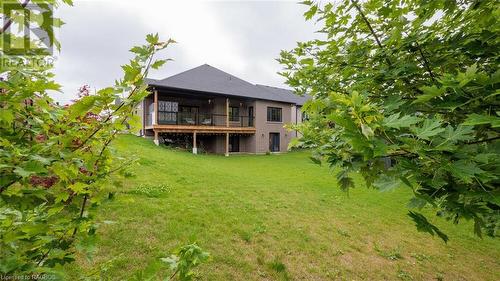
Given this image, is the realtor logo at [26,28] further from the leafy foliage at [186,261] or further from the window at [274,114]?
the window at [274,114]

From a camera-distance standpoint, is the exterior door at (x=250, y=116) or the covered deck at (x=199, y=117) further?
the exterior door at (x=250, y=116)

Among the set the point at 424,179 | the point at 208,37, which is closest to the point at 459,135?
the point at 424,179

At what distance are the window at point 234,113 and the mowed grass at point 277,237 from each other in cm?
Result: 1573

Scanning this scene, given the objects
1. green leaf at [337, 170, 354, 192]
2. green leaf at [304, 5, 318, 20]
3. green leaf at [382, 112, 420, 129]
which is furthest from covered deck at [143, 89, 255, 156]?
green leaf at [382, 112, 420, 129]

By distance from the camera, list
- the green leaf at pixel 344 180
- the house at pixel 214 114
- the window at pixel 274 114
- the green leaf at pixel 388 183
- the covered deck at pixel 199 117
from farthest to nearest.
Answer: the window at pixel 274 114 → the house at pixel 214 114 → the covered deck at pixel 199 117 → the green leaf at pixel 344 180 → the green leaf at pixel 388 183

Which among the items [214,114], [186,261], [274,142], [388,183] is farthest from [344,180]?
[274,142]

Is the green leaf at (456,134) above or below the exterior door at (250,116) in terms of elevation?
below

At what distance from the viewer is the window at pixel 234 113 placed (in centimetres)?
2476

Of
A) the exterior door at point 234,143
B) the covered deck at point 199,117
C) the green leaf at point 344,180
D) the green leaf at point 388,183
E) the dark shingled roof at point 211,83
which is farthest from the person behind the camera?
the exterior door at point 234,143

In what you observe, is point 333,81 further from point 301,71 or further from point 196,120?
point 196,120

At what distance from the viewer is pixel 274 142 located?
26.3m

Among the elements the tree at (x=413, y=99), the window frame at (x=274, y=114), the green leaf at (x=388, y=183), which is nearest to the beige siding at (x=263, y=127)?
the window frame at (x=274, y=114)

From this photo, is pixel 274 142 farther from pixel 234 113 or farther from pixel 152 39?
pixel 152 39

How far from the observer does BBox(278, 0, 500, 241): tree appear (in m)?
1.20
